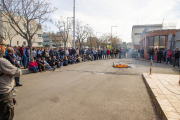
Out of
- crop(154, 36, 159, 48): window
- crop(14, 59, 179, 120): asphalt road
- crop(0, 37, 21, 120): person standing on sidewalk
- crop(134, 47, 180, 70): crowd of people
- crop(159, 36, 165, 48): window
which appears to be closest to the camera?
crop(0, 37, 21, 120): person standing on sidewalk

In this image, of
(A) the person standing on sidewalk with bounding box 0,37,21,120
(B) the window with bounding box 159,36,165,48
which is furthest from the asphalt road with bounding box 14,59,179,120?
(B) the window with bounding box 159,36,165,48

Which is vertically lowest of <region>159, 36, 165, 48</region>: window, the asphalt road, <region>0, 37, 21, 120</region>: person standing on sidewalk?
the asphalt road

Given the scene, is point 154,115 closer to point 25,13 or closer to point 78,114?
point 78,114

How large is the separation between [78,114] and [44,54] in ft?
31.8

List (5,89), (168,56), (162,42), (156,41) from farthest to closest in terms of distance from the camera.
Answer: (156,41)
(162,42)
(168,56)
(5,89)

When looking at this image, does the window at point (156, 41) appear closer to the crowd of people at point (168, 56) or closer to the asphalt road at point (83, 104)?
the crowd of people at point (168, 56)

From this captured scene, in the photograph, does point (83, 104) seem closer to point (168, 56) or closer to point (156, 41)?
point (168, 56)

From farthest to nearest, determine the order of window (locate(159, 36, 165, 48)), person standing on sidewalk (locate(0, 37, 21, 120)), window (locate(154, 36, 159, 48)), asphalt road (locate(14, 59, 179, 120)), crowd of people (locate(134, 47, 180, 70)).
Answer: window (locate(154, 36, 159, 48)) → window (locate(159, 36, 165, 48)) → crowd of people (locate(134, 47, 180, 70)) → asphalt road (locate(14, 59, 179, 120)) → person standing on sidewalk (locate(0, 37, 21, 120))

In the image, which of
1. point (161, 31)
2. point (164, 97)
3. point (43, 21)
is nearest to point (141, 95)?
point (164, 97)

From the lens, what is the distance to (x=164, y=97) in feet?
15.0

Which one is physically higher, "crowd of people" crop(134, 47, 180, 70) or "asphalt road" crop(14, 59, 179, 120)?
"crowd of people" crop(134, 47, 180, 70)

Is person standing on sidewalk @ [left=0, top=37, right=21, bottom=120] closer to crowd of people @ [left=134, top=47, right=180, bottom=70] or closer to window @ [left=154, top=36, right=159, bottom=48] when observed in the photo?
crowd of people @ [left=134, top=47, right=180, bottom=70]

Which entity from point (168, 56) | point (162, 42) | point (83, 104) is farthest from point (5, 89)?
point (162, 42)

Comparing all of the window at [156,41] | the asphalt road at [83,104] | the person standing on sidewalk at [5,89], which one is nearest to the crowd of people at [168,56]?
the window at [156,41]
